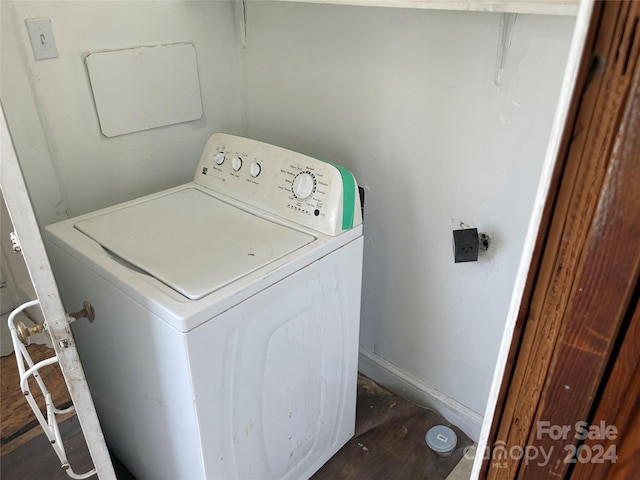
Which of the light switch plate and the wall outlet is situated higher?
the light switch plate

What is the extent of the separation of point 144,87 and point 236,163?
1.27 ft

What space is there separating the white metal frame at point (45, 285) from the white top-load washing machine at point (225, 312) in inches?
5.3

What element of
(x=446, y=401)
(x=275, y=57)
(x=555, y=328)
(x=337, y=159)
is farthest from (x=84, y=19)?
(x=446, y=401)

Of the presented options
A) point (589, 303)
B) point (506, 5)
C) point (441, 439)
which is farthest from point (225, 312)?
point (441, 439)

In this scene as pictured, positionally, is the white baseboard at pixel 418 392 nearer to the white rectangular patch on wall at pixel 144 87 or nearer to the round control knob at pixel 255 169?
the round control knob at pixel 255 169

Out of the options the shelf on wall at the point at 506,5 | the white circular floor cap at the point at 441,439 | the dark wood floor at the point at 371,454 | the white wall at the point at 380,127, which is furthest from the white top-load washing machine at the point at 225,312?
the shelf on wall at the point at 506,5

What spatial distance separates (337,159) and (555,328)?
1182 millimetres

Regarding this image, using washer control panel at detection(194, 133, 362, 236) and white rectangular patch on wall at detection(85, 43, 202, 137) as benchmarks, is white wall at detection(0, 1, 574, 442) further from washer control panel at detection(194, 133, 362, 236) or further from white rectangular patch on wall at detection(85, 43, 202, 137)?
washer control panel at detection(194, 133, 362, 236)

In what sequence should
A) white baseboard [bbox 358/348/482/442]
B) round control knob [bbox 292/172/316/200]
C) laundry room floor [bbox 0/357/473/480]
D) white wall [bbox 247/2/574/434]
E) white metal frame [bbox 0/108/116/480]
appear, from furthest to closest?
white baseboard [bbox 358/348/482/442] → laundry room floor [bbox 0/357/473/480] → round control knob [bbox 292/172/316/200] → white wall [bbox 247/2/574/434] → white metal frame [bbox 0/108/116/480]

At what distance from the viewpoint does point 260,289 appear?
108cm

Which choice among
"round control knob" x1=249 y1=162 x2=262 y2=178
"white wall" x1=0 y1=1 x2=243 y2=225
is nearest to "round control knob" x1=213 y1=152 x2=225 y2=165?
"round control knob" x1=249 y1=162 x2=262 y2=178

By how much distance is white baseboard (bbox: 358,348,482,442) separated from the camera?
164 cm

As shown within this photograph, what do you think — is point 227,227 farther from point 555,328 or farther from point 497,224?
point 555,328

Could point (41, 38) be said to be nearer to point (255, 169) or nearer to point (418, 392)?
point (255, 169)
